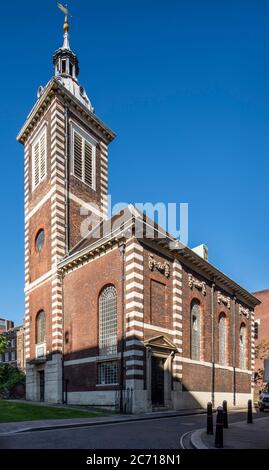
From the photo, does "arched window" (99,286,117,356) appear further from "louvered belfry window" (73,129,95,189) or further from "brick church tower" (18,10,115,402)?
"louvered belfry window" (73,129,95,189)

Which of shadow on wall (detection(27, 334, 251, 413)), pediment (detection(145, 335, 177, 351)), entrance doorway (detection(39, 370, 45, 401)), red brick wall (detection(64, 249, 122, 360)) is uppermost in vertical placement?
red brick wall (detection(64, 249, 122, 360))

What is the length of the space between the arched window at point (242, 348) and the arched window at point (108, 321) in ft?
61.5

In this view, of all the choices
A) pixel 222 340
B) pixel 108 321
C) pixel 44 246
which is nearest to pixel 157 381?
pixel 108 321

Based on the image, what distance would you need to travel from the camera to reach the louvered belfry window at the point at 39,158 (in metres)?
37.2

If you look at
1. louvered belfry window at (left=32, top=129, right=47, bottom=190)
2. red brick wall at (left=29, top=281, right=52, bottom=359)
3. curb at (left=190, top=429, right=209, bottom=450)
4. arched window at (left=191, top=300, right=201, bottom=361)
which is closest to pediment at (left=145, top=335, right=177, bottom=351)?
arched window at (left=191, top=300, right=201, bottom=361)

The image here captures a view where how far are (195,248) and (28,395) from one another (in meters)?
18.6

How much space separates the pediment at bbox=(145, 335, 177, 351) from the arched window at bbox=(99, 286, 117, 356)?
2.25 metres

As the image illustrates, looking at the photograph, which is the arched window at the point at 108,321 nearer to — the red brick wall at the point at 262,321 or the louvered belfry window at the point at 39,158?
the louvered belfry window at the point at 39,158

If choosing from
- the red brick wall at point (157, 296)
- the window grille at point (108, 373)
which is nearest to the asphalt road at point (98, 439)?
the window grille at point (108, 373)

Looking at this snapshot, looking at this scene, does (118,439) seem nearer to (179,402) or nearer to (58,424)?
(58,424)

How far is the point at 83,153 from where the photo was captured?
1501 inches

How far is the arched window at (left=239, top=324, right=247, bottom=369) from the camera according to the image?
1690 inches

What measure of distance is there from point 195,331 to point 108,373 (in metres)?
9.02
